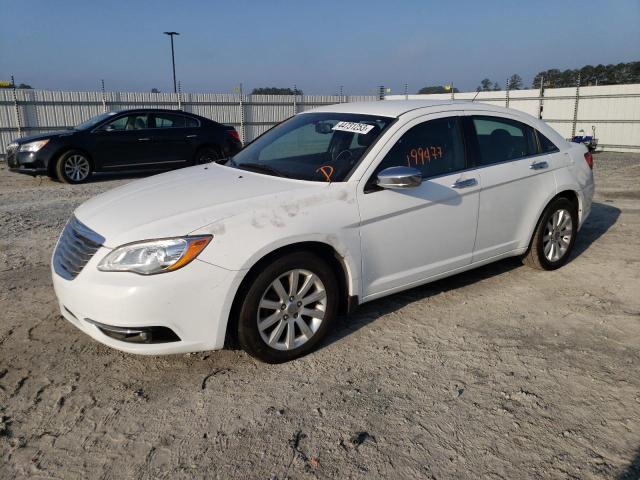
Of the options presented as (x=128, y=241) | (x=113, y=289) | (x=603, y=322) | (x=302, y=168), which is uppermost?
(x=302, y=168)

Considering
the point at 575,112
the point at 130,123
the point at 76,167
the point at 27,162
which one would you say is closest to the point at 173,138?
the point at 130,123

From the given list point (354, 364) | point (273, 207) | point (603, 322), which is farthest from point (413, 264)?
point (603, 322)

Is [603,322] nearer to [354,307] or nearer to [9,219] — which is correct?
[354,307]

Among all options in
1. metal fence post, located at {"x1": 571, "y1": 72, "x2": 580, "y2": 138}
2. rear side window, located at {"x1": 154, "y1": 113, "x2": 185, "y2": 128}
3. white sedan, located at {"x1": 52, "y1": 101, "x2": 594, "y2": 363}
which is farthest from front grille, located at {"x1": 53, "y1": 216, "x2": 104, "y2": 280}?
metal fence post, located at {"x1": 571, "y1": 72, "x2": 580, "y2": 138}

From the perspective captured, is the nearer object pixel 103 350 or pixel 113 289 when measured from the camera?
pixel 113 289

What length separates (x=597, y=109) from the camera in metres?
18.8

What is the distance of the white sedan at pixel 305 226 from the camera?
10.2 feet

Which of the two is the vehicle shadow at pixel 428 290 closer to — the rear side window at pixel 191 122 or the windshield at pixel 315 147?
the windshield at pixel 315 147

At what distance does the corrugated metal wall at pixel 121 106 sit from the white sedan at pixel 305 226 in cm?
1562

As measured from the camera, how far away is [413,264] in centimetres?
405

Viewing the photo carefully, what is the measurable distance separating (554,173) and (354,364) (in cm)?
283

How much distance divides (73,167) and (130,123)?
149 centimetres

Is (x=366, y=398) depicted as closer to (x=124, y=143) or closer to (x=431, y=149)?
(x=431, y=149)

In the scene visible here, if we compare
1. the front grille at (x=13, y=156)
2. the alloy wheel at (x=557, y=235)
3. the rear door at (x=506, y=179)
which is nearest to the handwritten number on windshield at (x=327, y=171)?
the rear door at (x=506, y=179)
